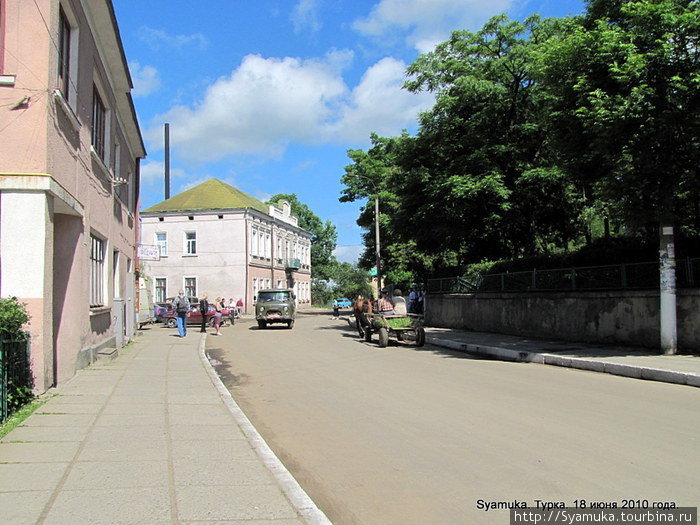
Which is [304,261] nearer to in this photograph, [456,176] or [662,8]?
[456,176]

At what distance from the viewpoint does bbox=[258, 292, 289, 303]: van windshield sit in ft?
96.2

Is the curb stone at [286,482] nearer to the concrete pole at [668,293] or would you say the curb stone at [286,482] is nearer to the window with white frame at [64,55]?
the window with white frame at [64,55]

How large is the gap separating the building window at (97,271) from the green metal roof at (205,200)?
36.3 m

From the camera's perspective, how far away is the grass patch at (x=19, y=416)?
6.11 meters

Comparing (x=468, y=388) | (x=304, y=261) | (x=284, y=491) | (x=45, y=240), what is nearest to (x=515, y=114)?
(x=468, y=388)

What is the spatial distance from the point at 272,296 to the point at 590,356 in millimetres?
18961

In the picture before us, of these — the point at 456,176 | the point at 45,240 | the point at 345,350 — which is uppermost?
the point at 456,176

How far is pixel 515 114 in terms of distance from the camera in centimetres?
2448

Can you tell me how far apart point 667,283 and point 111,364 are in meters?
12.8

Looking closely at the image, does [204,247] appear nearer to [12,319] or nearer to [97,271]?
[97,271]

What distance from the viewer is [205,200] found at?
5294 cm

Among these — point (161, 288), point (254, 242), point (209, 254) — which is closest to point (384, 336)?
point (209, 254)

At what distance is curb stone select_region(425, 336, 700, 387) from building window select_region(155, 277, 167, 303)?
3876 cm

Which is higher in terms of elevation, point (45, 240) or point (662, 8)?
point (662, 8)
